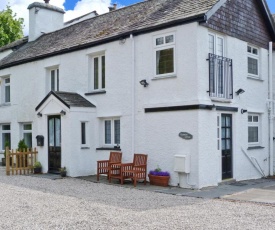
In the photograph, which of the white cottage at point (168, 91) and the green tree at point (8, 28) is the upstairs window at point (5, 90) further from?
the green tree at point (8, 28)

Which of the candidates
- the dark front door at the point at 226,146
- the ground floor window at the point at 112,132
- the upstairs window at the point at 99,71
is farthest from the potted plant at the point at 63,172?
the dark front door at the point at 226,146

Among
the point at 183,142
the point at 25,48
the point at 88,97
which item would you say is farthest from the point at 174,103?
the point at 25,48

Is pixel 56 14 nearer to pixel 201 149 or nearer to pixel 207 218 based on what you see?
pixel 201 149

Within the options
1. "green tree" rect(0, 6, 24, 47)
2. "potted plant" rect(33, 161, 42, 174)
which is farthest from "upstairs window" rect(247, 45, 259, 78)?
"green tree" rect(0, 6, 24, 47)

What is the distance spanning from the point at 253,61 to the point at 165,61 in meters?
4.62

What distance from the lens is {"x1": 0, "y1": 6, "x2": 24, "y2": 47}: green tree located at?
3919 centimetres

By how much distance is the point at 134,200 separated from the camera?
9.83 metres

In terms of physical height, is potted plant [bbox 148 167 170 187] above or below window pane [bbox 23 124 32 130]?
below

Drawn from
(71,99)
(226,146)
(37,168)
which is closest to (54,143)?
(37,168)

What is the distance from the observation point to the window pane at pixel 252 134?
14.9 m

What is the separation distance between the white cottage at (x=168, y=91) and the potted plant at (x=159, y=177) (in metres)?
0.24

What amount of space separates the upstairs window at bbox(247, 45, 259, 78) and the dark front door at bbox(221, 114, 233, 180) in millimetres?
2631

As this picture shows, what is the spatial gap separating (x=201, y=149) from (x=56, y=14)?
1548 cm

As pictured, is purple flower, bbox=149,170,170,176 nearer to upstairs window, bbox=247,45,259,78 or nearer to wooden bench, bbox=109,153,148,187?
wooden bench, bbox=109,153,148,187
